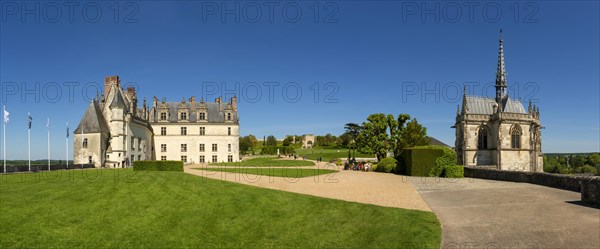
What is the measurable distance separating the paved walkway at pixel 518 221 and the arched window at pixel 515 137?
105ft

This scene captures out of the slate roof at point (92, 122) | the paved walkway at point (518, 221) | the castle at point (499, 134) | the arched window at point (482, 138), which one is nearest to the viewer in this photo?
the paved walkway at point (518, 221)

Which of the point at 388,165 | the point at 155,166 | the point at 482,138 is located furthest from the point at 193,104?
the point at 482,138

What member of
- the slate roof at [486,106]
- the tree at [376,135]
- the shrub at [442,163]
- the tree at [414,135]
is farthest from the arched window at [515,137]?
the shrub at [442,163]

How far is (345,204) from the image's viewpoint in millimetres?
16547

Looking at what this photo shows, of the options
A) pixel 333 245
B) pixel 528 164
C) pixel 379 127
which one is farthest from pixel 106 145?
pixel 528 164

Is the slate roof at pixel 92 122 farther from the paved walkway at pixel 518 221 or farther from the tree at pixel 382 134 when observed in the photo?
the paved walkway at pixel 518 221

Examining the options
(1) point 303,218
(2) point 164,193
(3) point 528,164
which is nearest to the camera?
(1) point 303,218

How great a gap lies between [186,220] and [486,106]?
50403 millimetres

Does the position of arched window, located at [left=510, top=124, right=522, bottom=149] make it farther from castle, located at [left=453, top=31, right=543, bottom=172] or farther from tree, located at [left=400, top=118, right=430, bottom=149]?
tree, located at [left=400, top=118, right=430, bottom=149]

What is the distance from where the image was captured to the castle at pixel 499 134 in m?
46.1

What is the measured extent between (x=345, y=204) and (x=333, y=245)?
5.18 m

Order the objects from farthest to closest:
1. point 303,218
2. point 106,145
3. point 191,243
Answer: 1. point 106,145
2. point 303,218
3. point 191,243

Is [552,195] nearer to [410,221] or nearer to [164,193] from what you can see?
[410,221]

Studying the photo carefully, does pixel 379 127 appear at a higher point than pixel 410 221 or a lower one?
higher
